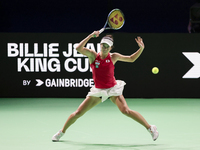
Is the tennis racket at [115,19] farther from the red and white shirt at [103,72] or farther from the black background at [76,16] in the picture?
the black background at [76,16]

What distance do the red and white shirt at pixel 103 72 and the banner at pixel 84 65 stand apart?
16.6 feet

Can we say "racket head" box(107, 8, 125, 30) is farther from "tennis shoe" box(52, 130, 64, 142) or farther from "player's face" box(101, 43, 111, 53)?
"tennis shoe" box(52, 130, 64, 142)

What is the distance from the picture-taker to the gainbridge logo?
1062cm

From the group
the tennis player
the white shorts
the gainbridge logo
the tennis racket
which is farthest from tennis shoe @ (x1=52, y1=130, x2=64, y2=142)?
the gainbridge logo

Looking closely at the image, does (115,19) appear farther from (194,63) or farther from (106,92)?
(194,63)

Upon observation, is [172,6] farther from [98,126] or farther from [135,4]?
[98,126]

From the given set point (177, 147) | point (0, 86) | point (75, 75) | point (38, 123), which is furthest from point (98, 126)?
point (0, 86)

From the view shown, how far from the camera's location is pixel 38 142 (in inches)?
219

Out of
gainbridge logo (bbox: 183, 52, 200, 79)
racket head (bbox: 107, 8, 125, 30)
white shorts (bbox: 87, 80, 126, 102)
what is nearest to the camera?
white shorts (bbox: 87, 80, 126, 102)

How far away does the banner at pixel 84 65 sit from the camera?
10648 mm

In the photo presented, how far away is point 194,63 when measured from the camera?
1065cm

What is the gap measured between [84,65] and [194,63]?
325 centimetres

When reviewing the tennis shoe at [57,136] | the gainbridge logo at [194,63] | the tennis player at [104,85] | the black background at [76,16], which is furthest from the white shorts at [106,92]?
the black background at [76,16]

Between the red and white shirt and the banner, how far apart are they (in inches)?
199
